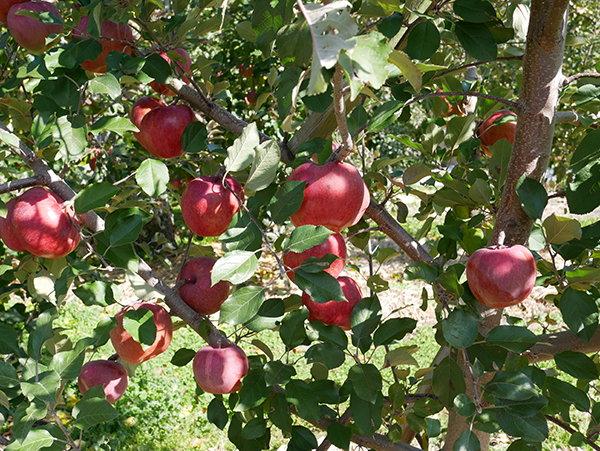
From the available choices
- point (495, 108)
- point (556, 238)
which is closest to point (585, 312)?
point (556, 238)

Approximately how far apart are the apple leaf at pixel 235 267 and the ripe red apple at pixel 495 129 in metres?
0.81

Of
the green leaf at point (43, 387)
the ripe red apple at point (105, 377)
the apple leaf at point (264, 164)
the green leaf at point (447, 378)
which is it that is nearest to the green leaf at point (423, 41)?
the apple leaf at point (264, 164)

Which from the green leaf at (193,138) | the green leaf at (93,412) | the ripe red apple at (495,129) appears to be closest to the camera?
the green leaf at (93,412)

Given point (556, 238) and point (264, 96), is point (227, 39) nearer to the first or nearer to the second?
point (264, 96)

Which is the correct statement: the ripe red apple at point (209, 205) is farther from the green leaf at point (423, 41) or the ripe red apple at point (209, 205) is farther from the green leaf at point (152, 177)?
the green leaf at point (423, 41)

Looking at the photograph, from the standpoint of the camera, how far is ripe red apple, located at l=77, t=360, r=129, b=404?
39.0 inches

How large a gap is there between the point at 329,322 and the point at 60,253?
53 centimetres

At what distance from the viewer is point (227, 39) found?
3.74 meters

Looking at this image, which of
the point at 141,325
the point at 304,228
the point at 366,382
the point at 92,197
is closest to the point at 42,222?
the point at 92,197

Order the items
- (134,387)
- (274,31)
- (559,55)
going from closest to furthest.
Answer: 1. (274,31)
2. (559,55)
3. (134,387)

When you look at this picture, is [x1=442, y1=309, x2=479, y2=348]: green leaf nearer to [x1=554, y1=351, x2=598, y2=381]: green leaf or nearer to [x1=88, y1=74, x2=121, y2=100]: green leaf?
[x1=554, y1=351, x2=598, y2=381]: green leaf

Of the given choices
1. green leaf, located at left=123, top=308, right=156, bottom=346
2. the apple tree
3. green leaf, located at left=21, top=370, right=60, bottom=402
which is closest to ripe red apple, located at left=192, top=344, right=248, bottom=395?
the apple tree

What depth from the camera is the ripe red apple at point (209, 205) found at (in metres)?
0.87

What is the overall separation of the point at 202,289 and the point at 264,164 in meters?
0.38
